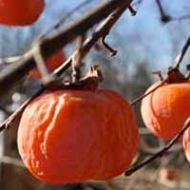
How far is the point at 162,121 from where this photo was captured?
92 centimetres

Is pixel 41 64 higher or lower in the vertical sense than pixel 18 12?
higher

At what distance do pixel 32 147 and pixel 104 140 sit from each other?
0.22 feet

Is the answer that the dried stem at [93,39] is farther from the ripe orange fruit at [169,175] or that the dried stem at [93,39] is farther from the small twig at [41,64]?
the ripe orange fruit at [169,175]

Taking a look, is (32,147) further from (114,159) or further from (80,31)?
(80,31)

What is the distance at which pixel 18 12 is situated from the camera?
83cm

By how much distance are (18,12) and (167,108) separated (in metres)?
0.25

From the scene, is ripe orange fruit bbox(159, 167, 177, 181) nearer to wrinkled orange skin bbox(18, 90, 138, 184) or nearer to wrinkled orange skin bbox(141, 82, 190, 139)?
wrinkled orange skin bbox(141, 82, 190, 139)

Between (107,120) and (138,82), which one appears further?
(138,82)

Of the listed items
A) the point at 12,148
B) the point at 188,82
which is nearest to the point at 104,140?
the point at 188,82

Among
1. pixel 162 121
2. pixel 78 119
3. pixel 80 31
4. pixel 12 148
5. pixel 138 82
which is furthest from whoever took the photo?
pixel 138 82

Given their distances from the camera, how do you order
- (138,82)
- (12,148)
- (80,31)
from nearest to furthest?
(80,31), (12,148), (138,82)

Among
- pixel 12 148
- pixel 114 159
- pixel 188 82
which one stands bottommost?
pixel 12 148

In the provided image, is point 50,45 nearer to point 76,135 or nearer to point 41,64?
point 41,64

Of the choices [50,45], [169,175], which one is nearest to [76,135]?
[50,45]
